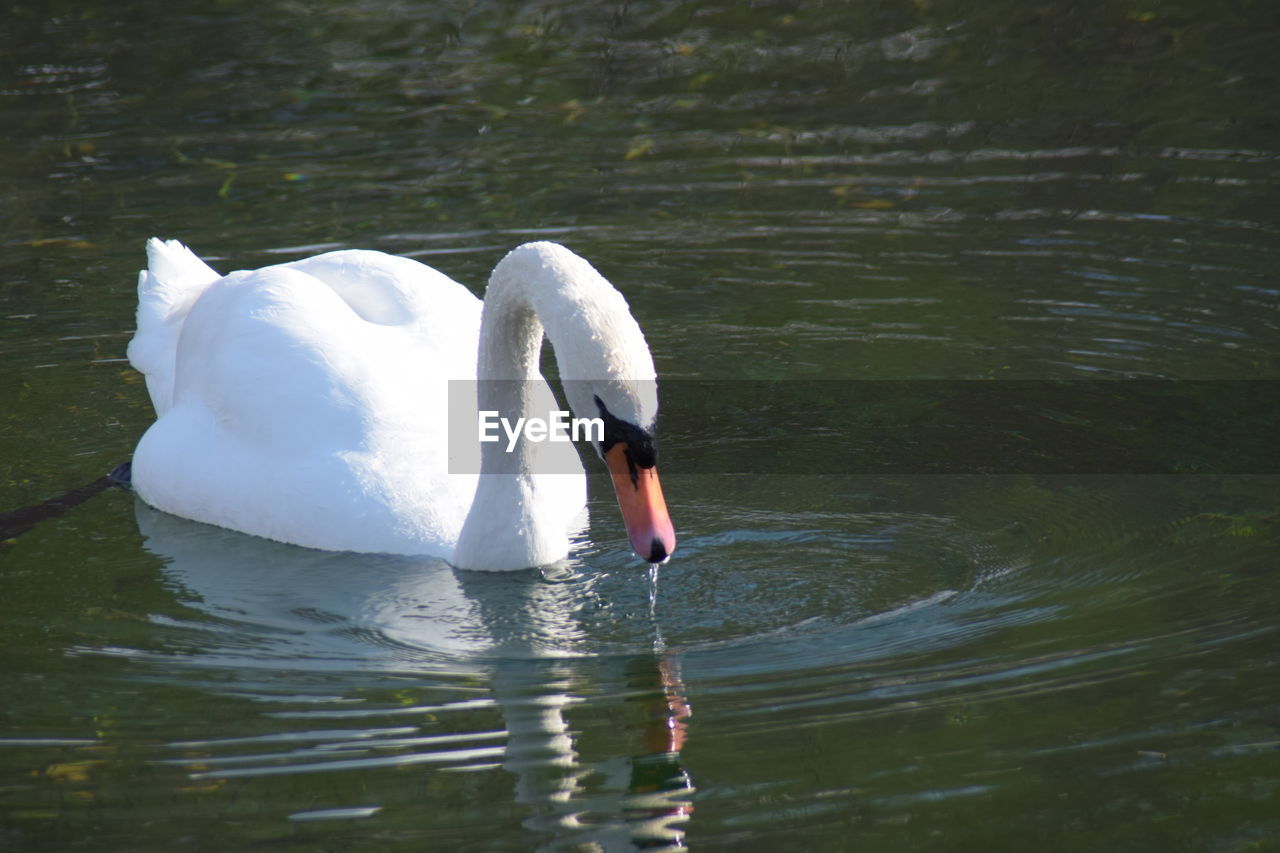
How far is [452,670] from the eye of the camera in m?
5.91

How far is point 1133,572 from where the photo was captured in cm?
644

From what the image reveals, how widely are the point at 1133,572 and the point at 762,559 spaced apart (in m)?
1.30

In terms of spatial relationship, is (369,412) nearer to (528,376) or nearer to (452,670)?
(528,376)

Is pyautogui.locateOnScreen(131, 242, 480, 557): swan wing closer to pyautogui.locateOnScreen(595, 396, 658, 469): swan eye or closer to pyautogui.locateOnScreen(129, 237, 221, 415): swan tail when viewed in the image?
pyautogui.locateOnScreen(129, 237, 221, 415): swan tail

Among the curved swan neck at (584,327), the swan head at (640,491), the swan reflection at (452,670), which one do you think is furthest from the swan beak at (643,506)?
the swan reflection at (452,670)

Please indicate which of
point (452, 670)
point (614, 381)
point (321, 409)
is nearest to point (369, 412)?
point (321, 409)

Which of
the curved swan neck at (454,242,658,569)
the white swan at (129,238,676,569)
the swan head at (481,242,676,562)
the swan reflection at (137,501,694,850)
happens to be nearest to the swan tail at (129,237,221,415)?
the white swan at (129,238,676,569)

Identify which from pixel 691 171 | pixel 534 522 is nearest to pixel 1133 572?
pixel 534 522

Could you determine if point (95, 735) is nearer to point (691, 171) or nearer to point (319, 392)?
point (319, 392)

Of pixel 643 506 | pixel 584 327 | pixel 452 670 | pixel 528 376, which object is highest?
pixel 584 327

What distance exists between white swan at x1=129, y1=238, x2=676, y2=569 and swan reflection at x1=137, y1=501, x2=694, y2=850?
0.49ft

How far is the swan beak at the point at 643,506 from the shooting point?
5.74m

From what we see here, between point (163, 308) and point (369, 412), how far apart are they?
1.99 meters

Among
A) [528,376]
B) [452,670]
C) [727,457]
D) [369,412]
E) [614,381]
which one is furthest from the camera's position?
[727,457]
